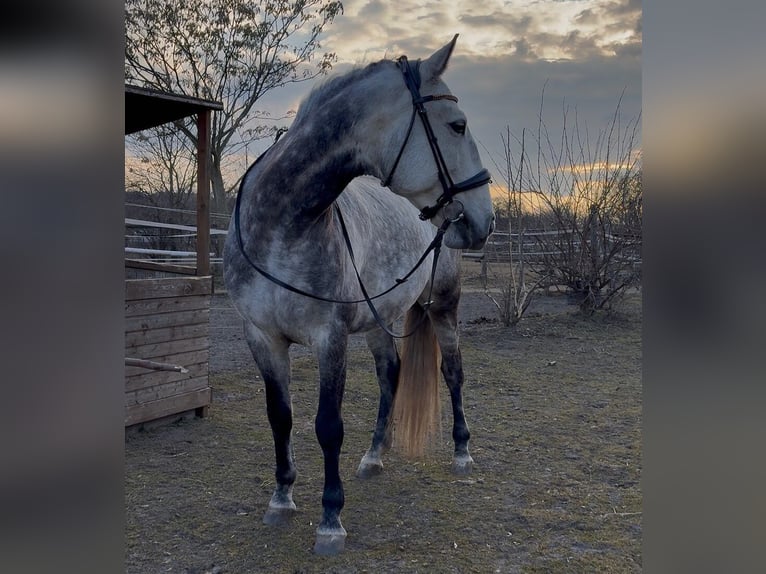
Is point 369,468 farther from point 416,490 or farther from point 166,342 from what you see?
point 166,342

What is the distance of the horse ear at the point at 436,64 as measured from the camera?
2052 millimetres

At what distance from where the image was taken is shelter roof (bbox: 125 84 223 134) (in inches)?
142

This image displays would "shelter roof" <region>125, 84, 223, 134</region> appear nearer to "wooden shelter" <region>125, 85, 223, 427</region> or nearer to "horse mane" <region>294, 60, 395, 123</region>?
"wooden shelter" <region>125, 85, 223, 427</region>

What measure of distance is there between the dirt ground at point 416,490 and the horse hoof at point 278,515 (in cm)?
5

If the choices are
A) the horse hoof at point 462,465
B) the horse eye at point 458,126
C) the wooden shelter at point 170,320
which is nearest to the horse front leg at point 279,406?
the horse hoof at point 462,465

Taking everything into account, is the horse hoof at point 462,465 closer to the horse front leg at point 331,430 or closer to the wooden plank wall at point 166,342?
the horse front leg at point 331,430

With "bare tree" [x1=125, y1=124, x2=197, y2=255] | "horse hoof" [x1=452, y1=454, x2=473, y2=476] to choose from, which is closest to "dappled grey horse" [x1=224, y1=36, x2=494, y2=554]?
"horse hoof" [x1=452, y1=454, x2=473, y2=476]

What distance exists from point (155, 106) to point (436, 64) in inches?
106

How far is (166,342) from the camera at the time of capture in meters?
3.99
